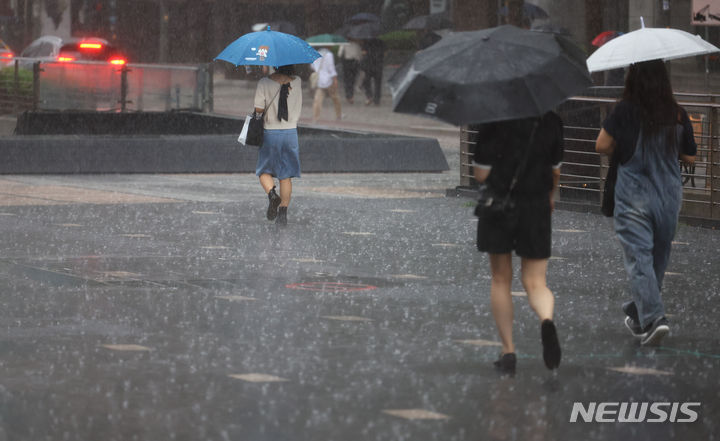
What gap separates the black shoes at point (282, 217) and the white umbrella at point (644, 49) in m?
5.97

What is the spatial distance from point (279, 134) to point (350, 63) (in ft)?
90.1

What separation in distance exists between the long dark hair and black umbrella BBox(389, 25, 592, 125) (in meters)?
→ 0.66

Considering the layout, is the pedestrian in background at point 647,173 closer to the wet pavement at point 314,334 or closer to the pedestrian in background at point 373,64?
the wet pavement at point 314,334

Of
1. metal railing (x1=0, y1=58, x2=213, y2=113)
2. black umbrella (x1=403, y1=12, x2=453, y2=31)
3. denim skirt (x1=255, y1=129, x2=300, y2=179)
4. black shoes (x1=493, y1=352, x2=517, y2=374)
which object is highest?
black umbrella (x1=403, y1=12, x2=453, y2=31)

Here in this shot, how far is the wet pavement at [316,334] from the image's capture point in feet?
20.9

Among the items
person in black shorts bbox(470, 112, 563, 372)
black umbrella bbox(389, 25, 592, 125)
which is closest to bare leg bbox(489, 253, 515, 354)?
person in black shorts bbox(470, 112, 563, 372)

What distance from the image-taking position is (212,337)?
27.3 ft

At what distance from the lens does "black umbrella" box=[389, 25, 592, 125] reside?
23.4 feet

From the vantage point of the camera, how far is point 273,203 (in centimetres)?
1439

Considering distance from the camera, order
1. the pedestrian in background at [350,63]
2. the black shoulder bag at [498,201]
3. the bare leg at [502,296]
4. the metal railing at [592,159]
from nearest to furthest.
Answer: the black shoulder bag at [498,201] → the bare leg at [502,296] → the metal railing at [592,159] → the pedestrian in background at [350,63]

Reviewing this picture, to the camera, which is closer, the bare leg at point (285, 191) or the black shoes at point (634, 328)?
the black shoes at point (634, 328)

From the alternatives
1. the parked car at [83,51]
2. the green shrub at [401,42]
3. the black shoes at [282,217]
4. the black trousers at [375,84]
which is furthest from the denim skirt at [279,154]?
the green shrub at [401,42]

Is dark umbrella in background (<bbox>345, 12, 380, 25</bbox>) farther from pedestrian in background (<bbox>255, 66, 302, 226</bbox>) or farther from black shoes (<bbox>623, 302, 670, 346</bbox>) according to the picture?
A: black shoes (<bbox>623, 302, 670, 346</bbox>)

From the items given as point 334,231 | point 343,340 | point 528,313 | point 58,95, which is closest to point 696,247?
point 334,231
